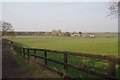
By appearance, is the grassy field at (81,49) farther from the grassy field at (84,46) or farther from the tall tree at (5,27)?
the tall tree at (5,27)

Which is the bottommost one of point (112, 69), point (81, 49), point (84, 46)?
point (81, 49)

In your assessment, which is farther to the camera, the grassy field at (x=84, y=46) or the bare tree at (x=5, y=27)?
the bare tree at (x=5, y=27)

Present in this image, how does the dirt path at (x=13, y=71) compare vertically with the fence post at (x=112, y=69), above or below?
below

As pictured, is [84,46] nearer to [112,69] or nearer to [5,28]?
[112,69]

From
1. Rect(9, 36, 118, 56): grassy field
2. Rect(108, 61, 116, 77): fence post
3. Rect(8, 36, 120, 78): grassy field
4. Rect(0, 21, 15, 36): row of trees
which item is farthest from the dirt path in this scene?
Rect(0, 21, 15, 36): row of trees

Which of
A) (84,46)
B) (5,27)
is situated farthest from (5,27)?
(84,46)

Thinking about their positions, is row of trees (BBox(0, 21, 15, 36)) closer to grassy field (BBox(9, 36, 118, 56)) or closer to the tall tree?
the tall tree

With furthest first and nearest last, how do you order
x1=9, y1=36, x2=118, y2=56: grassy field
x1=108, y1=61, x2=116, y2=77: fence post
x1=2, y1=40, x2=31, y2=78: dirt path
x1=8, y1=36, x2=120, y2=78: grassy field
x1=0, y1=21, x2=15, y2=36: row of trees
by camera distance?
x1=0, y1=21, x2=15, y2=36: row of trees, x1=9, y1=36, x2=118, y2=56: grassy field, x1=8, y1=36, x2=120, y2=78: grassy field, x1=2, y1=40, x2=31, y2=78: dirt path, x1=108, y1=61, x2=116, y2=77: fence post

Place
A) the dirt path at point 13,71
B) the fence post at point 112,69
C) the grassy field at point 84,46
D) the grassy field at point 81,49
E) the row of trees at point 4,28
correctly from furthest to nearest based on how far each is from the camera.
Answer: the row of trees at point 4,28 → the grassy field at point 84,46 → the grassy field at point 81,49 → the dirt path at point 13,71 → the fence post at point 112,69

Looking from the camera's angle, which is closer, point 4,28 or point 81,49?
point 81,49

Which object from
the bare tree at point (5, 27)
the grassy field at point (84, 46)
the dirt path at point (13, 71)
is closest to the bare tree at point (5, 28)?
the bare tree at point (5, 27)

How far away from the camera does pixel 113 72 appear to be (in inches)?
225

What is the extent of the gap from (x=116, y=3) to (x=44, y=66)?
31140mm

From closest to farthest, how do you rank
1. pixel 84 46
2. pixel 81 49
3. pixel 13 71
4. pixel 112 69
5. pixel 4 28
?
pixel 112 69
pixel 13 71
pixel 81 49
pixel 84 46
pixel 4 28
